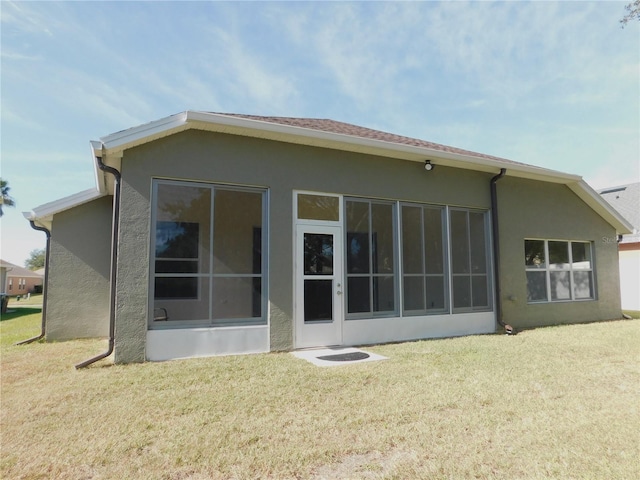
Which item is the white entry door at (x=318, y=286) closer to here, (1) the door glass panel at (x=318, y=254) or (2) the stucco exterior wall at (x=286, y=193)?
(1) the door glass panel at (x=318, y=254)

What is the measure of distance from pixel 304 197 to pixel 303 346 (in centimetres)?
269

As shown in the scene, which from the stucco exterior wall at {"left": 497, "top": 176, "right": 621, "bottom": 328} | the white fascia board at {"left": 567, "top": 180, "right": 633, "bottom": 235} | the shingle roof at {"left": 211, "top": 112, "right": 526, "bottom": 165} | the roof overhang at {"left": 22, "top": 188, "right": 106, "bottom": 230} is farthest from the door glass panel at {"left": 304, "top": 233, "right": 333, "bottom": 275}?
the white fascia board at {"left": 567, "top": 180, "right": 633, "bottom": 235}

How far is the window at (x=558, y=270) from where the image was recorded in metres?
9.41

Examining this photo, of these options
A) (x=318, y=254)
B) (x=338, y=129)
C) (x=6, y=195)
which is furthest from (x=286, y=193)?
(x=6, y=195)

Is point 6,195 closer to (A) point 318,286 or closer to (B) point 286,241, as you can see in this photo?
(B) point 286,241

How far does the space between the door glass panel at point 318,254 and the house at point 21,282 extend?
48452 mm

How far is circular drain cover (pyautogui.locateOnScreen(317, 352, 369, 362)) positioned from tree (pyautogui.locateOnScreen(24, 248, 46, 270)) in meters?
92.7

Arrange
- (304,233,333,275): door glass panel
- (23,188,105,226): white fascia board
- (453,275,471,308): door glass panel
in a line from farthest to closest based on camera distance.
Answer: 1. (453,275,471,308): door glass panel
2. (23,188,105,226): white fascia board
3. (304,233,333,275): door glass panel

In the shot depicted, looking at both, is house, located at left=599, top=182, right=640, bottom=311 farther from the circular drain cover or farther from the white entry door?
the circular drain cover

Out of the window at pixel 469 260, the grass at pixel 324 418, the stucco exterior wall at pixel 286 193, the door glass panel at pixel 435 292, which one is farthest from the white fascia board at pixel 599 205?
the grass at pixel 324 418

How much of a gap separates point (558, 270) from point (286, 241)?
26.4ft

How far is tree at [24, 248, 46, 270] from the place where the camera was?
78.5 m

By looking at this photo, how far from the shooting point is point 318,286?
21.8ft

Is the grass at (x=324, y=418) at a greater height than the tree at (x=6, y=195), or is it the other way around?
the tree at (x=6, y=195)
